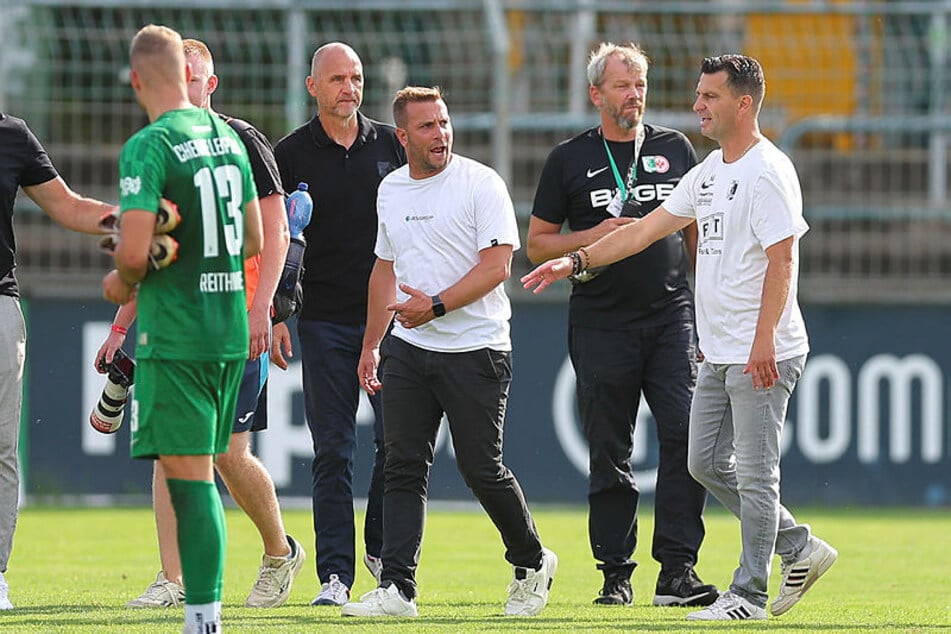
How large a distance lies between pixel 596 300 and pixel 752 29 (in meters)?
6.86

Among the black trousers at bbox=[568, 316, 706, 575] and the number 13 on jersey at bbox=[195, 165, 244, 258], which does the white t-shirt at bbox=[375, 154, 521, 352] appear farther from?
the number 13 on jersey at bbox=[195, 165, 244, 258]

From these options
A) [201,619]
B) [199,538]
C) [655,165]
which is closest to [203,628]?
[201,619]

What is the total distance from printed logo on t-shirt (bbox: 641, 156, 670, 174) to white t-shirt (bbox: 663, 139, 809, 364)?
94 centimetres

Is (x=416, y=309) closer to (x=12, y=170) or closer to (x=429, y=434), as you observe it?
(x=429, y=434)

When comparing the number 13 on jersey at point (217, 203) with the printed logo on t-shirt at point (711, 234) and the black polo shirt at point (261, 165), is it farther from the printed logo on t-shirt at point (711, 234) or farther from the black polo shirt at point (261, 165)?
the printed logo on t-shirt at point (711, 234)

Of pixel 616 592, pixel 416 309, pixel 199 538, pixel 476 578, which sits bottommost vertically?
pixel 476 578

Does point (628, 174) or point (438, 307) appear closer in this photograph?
point (438, 307)

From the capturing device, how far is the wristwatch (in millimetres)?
7191

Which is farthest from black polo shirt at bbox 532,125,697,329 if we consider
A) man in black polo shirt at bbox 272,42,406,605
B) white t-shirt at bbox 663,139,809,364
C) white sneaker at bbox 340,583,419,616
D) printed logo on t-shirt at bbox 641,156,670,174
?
white sneaker at bbox 340,583,419,616

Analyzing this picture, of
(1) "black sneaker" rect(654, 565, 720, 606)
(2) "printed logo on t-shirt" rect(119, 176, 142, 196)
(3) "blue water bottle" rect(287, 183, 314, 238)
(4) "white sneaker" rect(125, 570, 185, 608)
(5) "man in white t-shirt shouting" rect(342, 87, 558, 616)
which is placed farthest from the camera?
(1) "black sneaker" rect(654, 565, 720, 606)

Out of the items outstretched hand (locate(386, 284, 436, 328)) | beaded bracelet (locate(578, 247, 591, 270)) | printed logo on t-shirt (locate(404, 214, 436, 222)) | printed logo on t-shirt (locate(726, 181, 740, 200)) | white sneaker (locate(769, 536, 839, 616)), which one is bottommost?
white sneaker (locate(769, 536, 839, 616))

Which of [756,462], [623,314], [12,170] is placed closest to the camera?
[756,462]

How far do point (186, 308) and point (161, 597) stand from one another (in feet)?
7.15

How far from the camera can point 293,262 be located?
760cm
